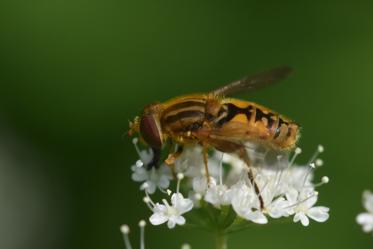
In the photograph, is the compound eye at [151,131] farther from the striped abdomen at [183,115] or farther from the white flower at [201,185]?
the white flower at [201,185]

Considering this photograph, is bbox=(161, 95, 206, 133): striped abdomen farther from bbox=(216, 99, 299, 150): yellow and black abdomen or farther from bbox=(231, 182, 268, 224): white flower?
bbox=(231, 182, 268, 224): white flower

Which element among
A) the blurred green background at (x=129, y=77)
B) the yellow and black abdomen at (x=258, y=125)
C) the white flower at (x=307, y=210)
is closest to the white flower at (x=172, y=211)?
the yellow and black abdomen at (x=258, y=125)

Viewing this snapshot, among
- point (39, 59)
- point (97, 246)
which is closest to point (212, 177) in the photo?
point (97, 246)

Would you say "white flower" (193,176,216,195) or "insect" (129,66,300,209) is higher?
"insect" (129,66,300,209)

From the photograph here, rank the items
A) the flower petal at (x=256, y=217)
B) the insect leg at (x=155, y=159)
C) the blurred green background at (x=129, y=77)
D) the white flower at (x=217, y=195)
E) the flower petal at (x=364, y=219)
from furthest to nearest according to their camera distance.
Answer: the blurred green background at (x=129, y=77) < the insect leg at (x=155, y=159) < the flower petal at (x=364, y=219) < the white flower at (x=217, y=195) < the flower petal at (x=256, y=217)

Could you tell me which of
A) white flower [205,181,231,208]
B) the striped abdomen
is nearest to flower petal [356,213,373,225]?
white flower [205,181,231,208]

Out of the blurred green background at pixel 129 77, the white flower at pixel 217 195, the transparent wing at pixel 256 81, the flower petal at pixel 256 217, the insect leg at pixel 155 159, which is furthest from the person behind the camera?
the blurred green background at pixel 129 77
